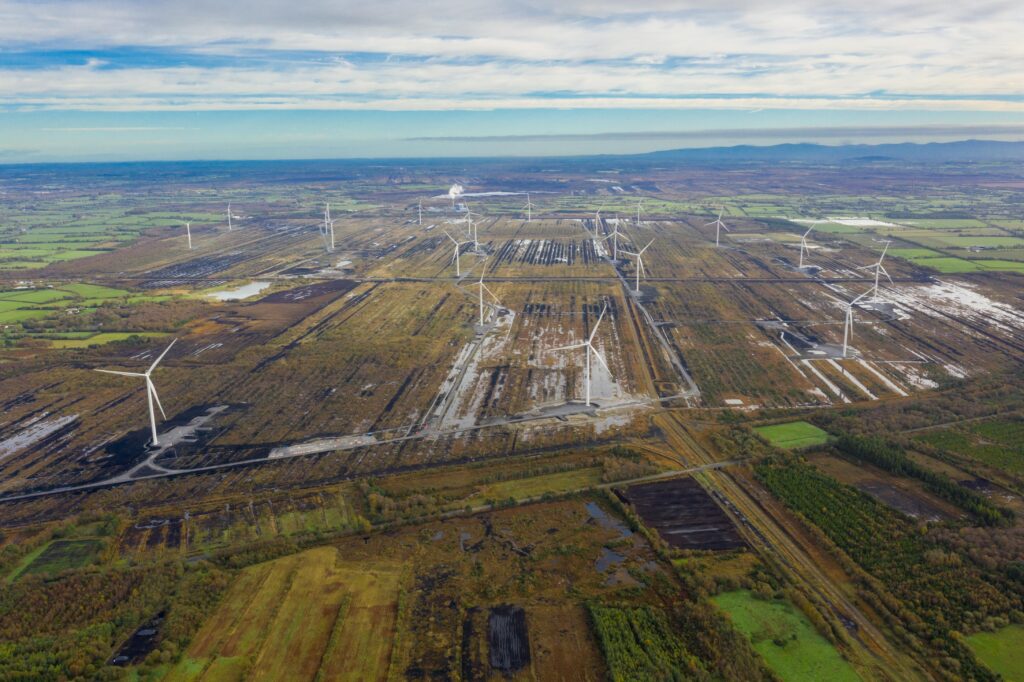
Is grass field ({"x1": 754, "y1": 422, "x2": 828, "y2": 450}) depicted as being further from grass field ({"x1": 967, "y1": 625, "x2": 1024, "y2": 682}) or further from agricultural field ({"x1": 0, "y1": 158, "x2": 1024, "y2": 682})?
grass field ({"x1": 967, "y1": 625, "x2": 1024, "y2": 682})

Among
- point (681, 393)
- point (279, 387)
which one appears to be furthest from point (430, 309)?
point (681, 393)

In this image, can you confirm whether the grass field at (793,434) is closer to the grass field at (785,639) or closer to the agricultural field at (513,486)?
the agricultural field at (513,486)

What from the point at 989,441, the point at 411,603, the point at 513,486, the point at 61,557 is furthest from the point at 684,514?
the point at 61,557

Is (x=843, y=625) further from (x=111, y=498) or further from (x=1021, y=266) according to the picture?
(x=1021, y=266)

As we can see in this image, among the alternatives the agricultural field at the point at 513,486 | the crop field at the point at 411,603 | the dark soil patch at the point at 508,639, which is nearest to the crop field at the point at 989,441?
the agricultural field at the point at 513,486

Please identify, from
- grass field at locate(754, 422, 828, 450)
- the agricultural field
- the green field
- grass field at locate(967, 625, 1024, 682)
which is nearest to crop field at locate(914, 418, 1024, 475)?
the agricultural field

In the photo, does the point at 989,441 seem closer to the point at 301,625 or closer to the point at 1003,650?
the point at 1003,650
